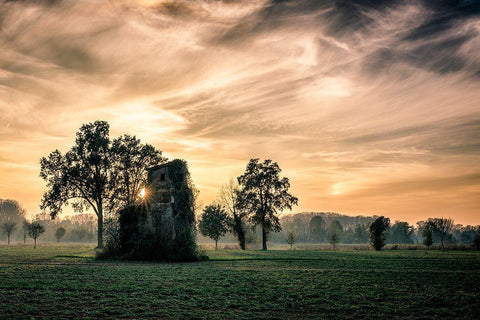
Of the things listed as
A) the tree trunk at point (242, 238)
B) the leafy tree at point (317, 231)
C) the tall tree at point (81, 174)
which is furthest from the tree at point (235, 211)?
the leafy tree at point (317, 231)

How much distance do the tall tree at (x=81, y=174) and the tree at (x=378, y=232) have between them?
156 ft

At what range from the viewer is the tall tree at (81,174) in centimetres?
5150

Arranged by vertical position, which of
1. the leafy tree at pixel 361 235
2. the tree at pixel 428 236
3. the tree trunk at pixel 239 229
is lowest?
the leafy tree at pixel 361 235

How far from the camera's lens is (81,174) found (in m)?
51.4

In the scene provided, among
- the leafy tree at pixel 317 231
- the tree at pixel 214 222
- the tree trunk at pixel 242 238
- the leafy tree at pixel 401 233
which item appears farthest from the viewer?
the leafy tree at pixel 317 231

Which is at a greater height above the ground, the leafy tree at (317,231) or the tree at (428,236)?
the tree at (428,236)

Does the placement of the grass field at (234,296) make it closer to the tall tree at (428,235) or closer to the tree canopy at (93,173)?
the tree canopy at (93,173)

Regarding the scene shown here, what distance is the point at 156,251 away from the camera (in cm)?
3222

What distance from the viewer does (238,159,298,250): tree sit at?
60.2 metres

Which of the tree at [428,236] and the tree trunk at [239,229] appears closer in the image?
Result: the tree trunk at [239,229]

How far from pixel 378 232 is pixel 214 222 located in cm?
3118

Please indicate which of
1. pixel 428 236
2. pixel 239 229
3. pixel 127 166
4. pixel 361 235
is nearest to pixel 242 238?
pixel 239 229

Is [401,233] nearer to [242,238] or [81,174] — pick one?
[242,238]

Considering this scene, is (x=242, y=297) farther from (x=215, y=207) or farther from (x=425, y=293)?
(x=215, y=207)
